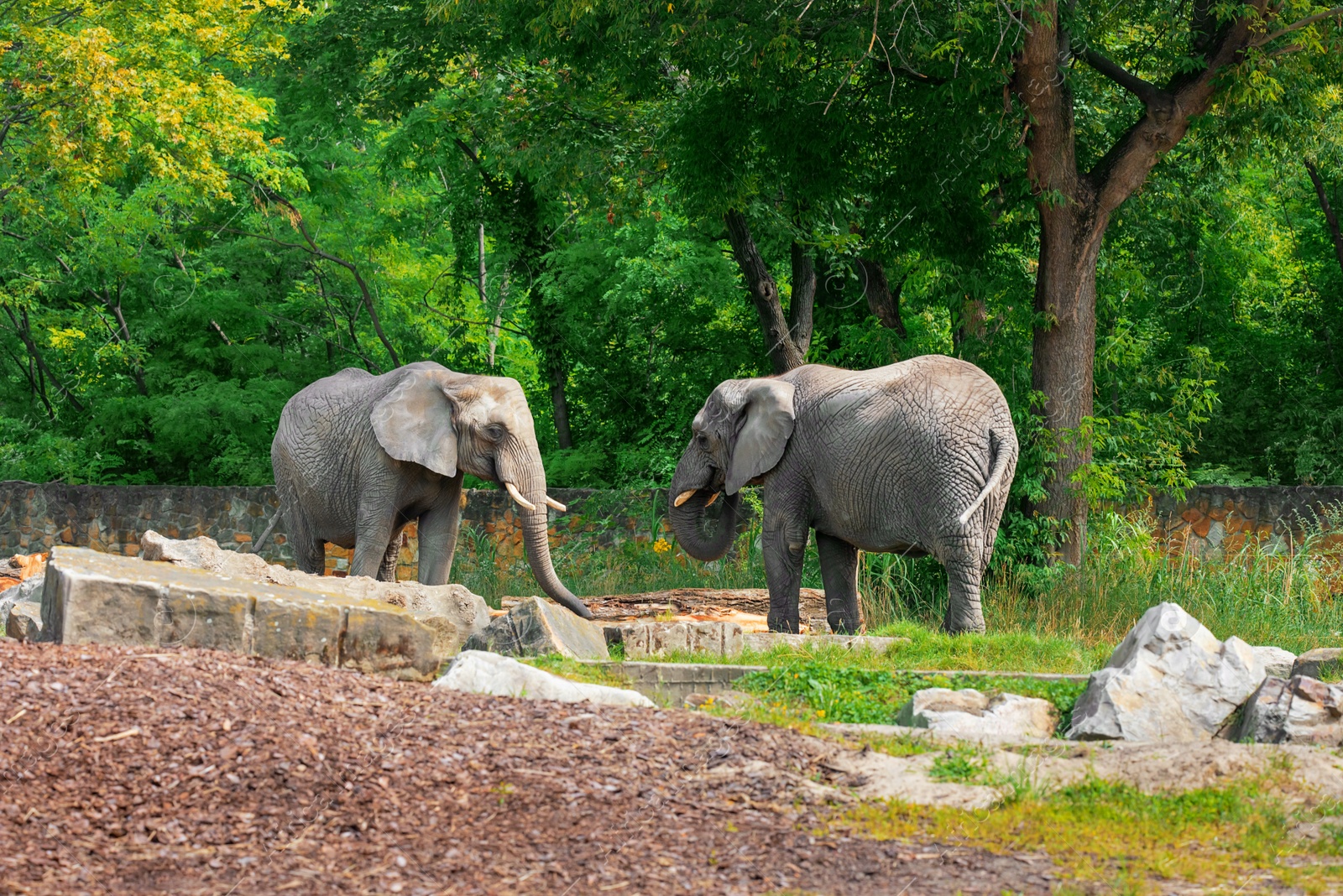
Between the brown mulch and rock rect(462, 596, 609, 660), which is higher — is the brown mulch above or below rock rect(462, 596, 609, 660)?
below

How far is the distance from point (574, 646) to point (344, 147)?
730 inches

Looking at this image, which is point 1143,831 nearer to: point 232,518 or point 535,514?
point 535,514

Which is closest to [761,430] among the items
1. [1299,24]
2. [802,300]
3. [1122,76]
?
[1122,76]

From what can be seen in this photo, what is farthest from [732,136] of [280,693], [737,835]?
[737,835]

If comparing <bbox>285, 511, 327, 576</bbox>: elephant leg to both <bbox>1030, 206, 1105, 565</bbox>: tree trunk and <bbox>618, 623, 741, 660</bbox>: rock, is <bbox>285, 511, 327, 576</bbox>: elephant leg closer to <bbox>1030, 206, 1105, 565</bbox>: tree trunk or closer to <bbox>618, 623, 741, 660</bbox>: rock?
<bbox>618, 623, 741, 660</bbox>: rock

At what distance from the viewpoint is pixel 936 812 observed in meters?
5.64

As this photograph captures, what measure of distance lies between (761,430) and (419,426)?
2.95 meters

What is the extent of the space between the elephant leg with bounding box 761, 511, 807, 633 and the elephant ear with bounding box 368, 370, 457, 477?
9.24ft

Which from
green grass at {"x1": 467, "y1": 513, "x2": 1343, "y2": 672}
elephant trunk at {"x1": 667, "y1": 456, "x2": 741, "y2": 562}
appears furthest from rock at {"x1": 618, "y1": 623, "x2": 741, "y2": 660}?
elephant trunk at {"x1": 667, "y1": 456, "x2": 741, "y2": 562}

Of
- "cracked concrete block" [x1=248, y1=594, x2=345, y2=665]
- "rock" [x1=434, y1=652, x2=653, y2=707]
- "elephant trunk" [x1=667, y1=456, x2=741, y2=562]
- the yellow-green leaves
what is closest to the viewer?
"rock" [x1=434, y1=652, x2=653, y2=707]

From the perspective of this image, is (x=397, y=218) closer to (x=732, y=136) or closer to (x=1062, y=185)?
(x=732, y=136)

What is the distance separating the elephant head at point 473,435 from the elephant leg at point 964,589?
3.31 meters

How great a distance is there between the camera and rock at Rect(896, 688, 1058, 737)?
291 inches

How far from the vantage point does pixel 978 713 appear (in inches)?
302
